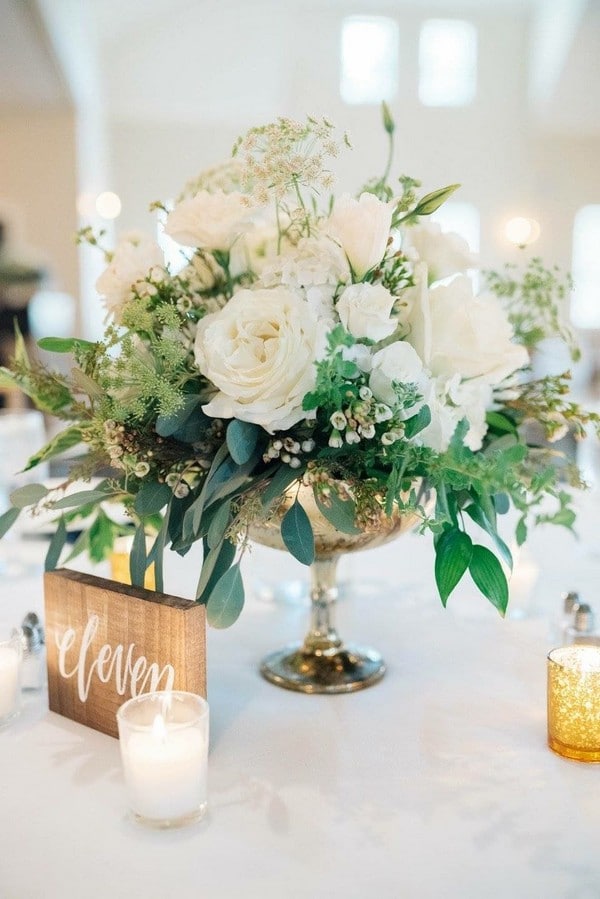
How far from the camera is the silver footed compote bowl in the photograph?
0.81m

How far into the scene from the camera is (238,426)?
729mm

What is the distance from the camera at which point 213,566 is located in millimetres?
743

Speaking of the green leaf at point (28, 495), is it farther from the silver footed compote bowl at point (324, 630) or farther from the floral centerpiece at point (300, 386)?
the silver footed compote bowl at point (324, 630)

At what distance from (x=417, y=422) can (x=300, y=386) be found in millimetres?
109

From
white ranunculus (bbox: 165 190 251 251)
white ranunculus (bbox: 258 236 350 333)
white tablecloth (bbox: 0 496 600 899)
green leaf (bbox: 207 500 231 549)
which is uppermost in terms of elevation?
white ranunculus (bbox: 165 190 251 251)

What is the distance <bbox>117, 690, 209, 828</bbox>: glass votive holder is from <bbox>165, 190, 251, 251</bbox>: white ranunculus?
0.46 metres

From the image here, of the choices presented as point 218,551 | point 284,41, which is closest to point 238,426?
point 218,551

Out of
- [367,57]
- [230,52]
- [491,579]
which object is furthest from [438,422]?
[367,57]

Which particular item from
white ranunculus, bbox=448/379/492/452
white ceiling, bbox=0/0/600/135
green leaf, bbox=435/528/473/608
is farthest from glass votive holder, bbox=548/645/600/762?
white ceiling, bbox=0/0/600/135

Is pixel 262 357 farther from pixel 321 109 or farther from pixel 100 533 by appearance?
pixel 321 109

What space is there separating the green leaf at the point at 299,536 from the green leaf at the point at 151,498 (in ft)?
0.39

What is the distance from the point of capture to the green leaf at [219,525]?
2.36 feet

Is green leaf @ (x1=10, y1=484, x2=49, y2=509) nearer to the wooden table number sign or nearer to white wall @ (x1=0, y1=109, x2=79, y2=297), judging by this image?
the wooden table number sign

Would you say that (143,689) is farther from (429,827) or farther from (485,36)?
(485,36)
